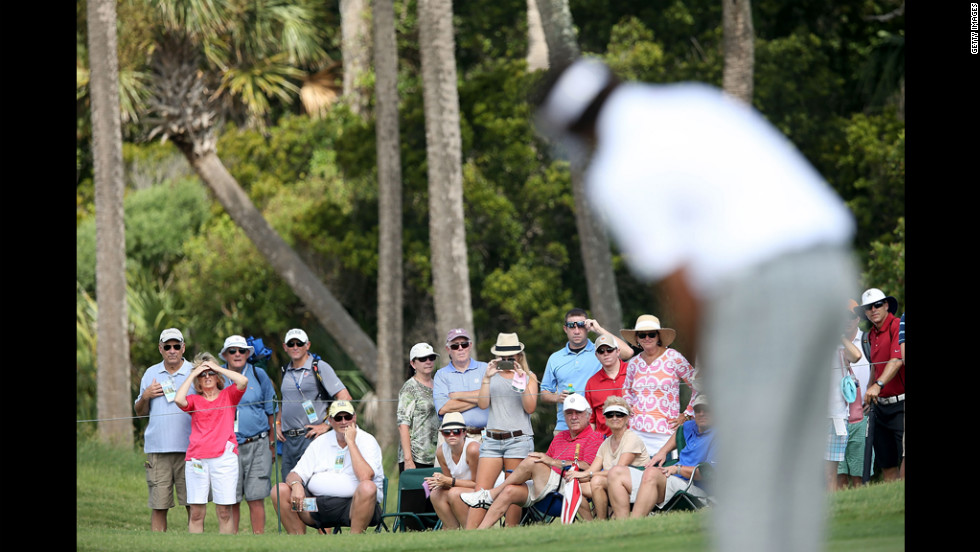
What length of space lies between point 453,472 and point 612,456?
4.31ft

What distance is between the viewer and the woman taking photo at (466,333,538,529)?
909 cm

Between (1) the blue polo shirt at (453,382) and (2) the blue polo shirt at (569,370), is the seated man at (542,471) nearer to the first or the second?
(2) the blue polo shirt at (569,370)

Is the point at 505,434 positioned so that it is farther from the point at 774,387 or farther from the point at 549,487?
the point at 774,387

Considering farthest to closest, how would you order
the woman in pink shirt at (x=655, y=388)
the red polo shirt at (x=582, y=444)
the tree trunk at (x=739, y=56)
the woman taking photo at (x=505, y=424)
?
the tree trunk at (x=739, y=56) → the woman taking photo at (x=505, y=424) → the red polo shirt at (x=582, y=444) → the woman in pink shirt at (x=655, y=388)

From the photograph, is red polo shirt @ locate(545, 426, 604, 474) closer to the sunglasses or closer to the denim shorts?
the denim shorts

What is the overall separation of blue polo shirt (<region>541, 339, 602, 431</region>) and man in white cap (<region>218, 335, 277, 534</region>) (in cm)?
215

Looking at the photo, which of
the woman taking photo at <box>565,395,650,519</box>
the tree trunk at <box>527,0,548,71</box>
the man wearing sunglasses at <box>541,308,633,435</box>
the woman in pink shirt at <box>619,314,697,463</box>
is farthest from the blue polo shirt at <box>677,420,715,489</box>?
the tree trunk at <box>527,0,548,71</box>

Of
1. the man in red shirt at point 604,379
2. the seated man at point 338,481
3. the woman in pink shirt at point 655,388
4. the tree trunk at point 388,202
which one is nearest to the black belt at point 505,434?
the man in red shirt at point 604,379

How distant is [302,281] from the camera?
2158 centimetres

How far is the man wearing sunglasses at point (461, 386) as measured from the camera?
31.3 ft

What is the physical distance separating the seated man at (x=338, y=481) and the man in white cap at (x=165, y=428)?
2.96 ft

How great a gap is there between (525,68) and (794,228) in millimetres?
20671
